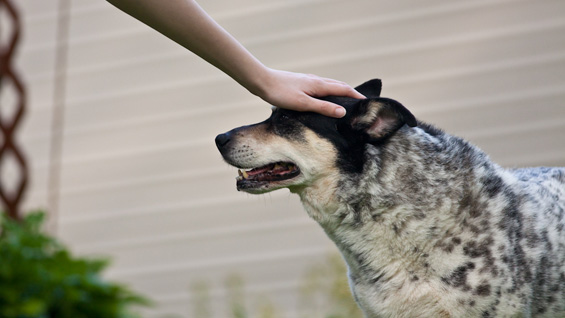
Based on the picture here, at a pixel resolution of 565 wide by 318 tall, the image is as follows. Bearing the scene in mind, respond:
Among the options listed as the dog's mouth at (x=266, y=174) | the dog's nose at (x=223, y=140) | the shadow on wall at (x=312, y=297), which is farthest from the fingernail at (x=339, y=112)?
the shadow on wall at (x=312, y=297)

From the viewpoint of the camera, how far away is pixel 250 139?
340 centimetres

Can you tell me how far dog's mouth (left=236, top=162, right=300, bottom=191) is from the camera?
3.39 m

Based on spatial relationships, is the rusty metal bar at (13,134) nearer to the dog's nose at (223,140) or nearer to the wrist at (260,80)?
the dog's nose at (223,140)

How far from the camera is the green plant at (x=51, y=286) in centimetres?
343

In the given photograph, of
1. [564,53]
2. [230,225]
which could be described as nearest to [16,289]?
[230,225]

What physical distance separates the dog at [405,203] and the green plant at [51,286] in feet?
2.94

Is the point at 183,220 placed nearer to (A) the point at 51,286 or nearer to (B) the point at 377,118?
(A) the point at 51,286

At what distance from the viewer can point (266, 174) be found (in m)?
3.44

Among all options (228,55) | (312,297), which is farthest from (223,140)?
(312,297)

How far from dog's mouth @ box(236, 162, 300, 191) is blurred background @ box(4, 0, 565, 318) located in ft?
9.74

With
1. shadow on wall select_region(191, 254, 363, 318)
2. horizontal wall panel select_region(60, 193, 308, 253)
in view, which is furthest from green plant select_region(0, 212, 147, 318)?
horizontal wall panel select_region(60, 193, 308, 253)

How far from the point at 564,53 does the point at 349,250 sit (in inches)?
139

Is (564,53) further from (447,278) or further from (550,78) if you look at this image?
(447,278)

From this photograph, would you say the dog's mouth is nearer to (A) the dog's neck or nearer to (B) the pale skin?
(A) the dog's neck
